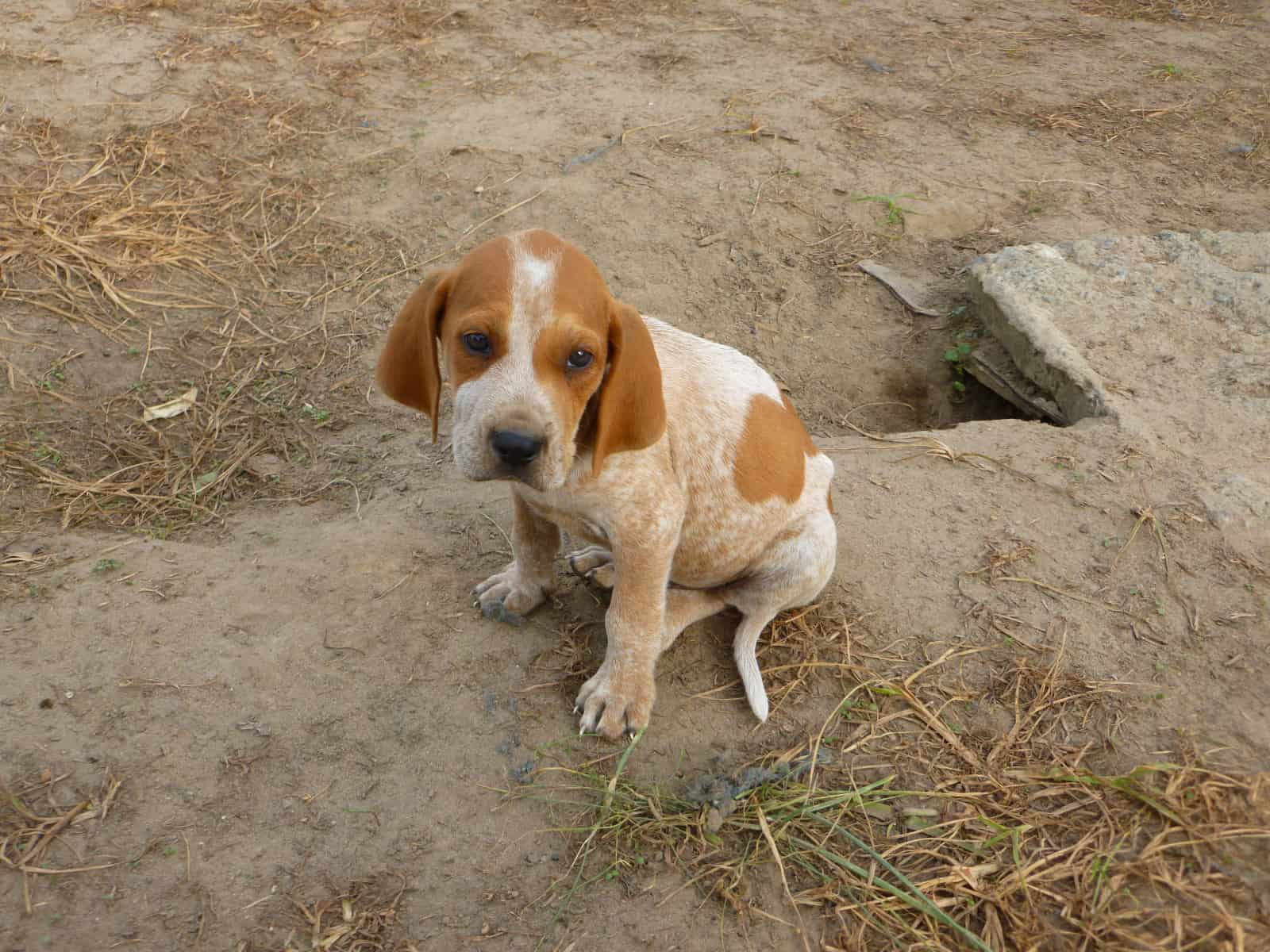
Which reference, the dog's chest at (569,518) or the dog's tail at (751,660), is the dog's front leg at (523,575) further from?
the dog's tail at (751,660)

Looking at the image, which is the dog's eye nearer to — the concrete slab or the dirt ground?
the dirt ground

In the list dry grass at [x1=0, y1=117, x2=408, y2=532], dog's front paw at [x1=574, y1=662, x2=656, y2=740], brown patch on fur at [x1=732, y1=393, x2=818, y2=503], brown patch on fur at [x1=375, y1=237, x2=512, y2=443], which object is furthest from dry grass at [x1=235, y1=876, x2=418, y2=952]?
dry grass at [x1=0, y1=117, x2=408, y2=532]

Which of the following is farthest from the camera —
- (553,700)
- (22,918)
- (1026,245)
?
(1026,245)

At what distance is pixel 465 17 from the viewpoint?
9203mm

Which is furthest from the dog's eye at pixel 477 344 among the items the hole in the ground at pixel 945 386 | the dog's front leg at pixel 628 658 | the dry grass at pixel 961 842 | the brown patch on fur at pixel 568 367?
the hole in the ground at pixel 945 386

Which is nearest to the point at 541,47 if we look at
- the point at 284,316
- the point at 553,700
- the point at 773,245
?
the point at 773,245

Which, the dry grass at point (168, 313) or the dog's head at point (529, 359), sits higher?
the dog's head at point (529, 359)

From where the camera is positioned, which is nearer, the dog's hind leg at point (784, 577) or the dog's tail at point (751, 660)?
the dog's tail at point (751, 660)

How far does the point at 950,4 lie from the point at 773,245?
5732 millimetres

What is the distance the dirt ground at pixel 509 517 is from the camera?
3125 millimetres

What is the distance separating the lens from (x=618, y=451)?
315cm

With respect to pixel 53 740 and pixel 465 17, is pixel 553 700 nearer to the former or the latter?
pixel 53 740

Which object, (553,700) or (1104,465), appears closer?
(553,700)

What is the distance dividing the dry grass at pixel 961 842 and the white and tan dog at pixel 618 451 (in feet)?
1.24
